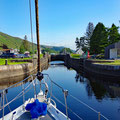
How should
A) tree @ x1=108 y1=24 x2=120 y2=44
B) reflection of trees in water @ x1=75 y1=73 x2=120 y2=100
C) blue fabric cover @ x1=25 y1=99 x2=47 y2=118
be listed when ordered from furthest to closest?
1. tree @ x1=108 y1=24 x2=120 y2=44
2. reflection of trees in water @ x1=75 y1=73 x2=120 y2=100
3. blue fabric cover @ x1=25 y1=99 x2=47 y2=118

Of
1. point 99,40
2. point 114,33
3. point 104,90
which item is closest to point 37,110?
point 104,90

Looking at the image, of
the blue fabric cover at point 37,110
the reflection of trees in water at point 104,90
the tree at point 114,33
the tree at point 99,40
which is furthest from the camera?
the tree at point 99,40

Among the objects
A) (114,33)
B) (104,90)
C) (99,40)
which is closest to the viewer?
(104,90)

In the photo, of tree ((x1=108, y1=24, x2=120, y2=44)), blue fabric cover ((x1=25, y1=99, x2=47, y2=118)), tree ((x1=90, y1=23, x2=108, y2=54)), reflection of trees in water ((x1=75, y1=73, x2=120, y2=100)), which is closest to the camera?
blue fabric cover ((x1=25, y1=99, x2=47, y2=118))

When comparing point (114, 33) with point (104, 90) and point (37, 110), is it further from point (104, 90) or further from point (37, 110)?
point (37, 110)

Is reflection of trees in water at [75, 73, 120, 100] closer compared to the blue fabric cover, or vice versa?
the blue fabric cover

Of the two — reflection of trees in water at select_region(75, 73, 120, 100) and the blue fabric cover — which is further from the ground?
the blue fabric cover

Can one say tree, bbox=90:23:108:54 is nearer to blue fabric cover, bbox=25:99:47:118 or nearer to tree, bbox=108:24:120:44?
tree, bbox=108:24:120:44

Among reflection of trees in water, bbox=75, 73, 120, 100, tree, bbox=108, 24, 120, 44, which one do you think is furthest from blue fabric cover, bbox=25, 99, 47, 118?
tree, bbox=108, 24, 120, 44

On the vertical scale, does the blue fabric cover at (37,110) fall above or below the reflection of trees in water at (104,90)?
above

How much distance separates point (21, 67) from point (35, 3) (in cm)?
1806

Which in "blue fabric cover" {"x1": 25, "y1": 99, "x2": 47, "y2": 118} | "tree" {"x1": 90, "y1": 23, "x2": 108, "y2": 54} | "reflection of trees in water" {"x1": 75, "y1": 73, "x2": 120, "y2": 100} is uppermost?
"tree" {"x1": 90, "y1": 23, "x2": 108, "y2": 54}

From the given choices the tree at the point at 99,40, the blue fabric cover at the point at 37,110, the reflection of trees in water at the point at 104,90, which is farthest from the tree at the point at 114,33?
the blue fabric cover at the point at 37,110

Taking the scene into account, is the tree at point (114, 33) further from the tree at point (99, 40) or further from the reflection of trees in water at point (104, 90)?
the reflection of trees in water at point (104, 90)
